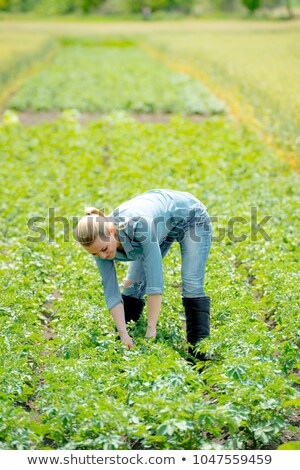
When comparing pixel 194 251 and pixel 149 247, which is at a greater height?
Result: pixel 149 247

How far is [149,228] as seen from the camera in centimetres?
549

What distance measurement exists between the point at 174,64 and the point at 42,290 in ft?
77.1

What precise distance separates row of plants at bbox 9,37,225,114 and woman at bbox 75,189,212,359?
12.5 meters

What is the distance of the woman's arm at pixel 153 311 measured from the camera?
559cm

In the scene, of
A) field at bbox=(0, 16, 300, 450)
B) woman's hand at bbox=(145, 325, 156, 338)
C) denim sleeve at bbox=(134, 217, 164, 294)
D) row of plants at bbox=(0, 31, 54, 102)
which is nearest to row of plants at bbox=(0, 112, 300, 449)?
field at bbox=(0, 16, 300, 450)

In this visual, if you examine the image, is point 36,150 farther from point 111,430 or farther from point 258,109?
point 111,430

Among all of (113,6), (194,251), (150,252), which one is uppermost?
(150,252)

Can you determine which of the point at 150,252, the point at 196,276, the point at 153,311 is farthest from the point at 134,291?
the point at 150,252

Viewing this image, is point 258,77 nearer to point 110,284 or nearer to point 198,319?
point 198,319

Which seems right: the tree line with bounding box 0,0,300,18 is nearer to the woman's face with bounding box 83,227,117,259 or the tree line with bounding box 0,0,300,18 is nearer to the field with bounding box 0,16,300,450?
the field with bounding box 0,16,300,450

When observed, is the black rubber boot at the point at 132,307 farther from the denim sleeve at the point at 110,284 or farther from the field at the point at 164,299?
the denim sleeve at the point at 110,284

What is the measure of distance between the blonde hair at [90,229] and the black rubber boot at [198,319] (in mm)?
1139

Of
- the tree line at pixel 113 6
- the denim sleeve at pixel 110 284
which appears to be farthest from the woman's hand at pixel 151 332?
the tree line at pixel 113 6

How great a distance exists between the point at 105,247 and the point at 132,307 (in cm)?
124
